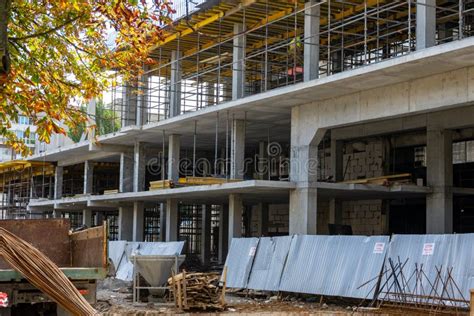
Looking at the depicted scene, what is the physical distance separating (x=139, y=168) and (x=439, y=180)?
1484 centimetres

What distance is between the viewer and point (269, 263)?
21859 millimetres

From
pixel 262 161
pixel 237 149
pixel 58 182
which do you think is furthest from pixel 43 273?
pixel 58 182

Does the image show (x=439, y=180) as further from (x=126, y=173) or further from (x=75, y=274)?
(x=75, y=274)

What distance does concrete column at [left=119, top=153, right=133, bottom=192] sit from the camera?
122ft

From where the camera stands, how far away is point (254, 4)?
26.0m

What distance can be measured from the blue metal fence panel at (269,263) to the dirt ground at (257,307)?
0.38m

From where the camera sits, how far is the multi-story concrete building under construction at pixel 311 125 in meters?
21.2

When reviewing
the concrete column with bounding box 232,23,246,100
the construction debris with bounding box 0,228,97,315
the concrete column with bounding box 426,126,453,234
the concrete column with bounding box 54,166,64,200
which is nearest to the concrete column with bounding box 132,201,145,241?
the concrete column with bounding box 232,23,246,100

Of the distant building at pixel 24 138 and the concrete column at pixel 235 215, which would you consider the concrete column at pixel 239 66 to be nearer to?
the concrete column at pixel 235 215

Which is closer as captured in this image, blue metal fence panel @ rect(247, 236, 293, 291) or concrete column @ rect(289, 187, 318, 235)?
blue metal fence panel @ rect(247, 236, 293, 291)

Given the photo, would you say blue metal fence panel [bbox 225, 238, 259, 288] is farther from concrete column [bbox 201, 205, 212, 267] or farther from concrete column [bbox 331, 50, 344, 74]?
concrete column [bbox 201, 205, 212, 267]

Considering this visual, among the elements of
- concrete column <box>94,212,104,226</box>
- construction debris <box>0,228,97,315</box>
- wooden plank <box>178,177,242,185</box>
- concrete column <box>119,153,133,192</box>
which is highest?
concrete column <box>119,153,133,192</box>

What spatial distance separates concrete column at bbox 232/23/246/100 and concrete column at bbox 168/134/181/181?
18.6 ft

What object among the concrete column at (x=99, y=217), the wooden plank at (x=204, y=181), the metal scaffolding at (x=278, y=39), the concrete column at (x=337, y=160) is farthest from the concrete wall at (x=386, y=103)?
the concrete column at (x=99, y=217)
